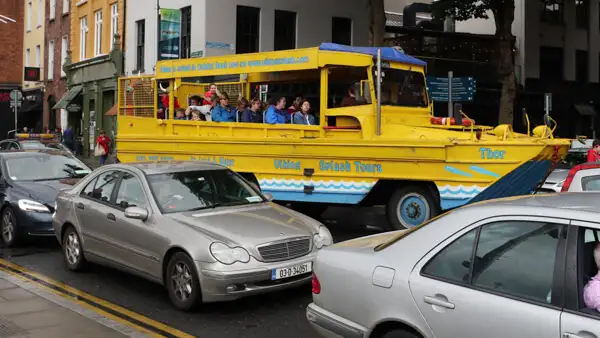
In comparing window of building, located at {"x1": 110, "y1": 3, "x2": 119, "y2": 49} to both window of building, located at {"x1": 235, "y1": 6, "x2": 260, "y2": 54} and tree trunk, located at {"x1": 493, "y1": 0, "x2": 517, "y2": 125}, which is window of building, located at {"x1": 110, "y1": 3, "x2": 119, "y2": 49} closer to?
window of building, located at {"x1": 235, "y1": 6, "x2": 260, "y2": 54}

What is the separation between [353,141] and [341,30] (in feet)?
64.0

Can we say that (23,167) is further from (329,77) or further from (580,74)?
(580,74)

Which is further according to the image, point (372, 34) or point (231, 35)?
point (231, 35)

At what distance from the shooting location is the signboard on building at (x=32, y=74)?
40.2 meters

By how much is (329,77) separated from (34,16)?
38.5 m

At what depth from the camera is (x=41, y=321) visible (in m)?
5.97

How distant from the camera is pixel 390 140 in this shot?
961cm

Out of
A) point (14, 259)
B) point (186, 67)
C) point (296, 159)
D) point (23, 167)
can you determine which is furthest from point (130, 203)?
point (186, 67)

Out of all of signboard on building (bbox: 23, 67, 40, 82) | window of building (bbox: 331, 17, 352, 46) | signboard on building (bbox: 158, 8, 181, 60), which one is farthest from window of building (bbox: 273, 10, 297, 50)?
signboard on building (bbox: 23, 67, 40, 82)

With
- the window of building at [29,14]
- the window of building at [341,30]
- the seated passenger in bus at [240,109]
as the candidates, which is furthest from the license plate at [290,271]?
the window of building at [29,14]

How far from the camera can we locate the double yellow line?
5.71 metres

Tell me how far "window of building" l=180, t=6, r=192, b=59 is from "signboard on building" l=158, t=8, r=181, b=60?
0.31 meters

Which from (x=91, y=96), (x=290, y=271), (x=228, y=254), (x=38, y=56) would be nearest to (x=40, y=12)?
(x=38, y=56)

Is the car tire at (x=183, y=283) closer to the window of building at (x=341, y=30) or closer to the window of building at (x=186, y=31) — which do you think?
the window of building at (x=186, y=31)
